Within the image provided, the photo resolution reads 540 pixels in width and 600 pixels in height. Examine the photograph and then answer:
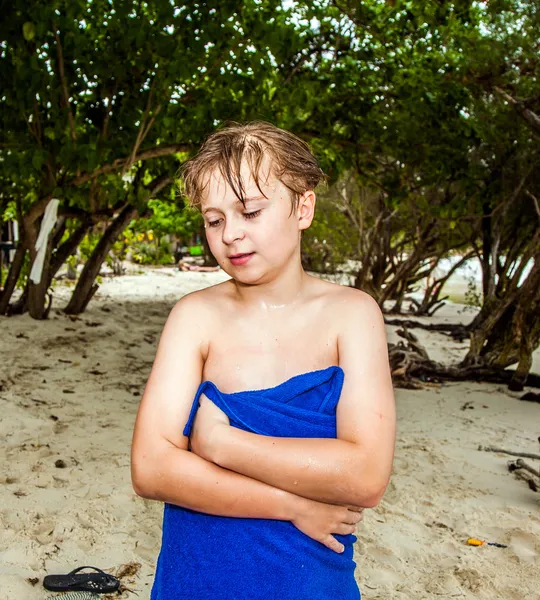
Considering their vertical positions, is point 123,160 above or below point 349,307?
above

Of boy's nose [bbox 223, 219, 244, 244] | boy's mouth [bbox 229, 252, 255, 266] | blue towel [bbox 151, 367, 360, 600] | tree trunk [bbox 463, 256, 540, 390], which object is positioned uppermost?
boy's nose [bbox 223, 219, 244, 244]

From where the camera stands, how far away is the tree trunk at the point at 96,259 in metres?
7.52

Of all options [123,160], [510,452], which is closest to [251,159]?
[510,452]

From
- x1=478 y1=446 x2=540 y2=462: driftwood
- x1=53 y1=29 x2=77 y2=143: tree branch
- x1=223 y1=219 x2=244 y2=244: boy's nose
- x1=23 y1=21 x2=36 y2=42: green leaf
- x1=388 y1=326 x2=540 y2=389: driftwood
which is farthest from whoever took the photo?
x1=388 y1=326 x2=540 y2=389: driftwood

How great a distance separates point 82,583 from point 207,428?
1.43m

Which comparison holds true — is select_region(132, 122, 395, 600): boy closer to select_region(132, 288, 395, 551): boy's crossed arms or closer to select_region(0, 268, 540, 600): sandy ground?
select_region(132, 288, 395, 551): boy's crossed arms

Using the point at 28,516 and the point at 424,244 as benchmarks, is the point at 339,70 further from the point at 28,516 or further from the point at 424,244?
the point at 28,516

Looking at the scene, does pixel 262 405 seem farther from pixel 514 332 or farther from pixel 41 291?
pixel 41 291

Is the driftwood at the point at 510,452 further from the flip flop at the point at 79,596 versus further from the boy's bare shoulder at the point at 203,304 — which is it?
the boy's bare shoulder at the point at 203,304

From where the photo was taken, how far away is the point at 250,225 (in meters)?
1.34

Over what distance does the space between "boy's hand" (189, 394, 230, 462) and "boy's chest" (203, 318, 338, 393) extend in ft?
0.25

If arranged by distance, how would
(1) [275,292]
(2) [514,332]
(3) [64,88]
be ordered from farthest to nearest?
(2) [514,332] → (3) [64,88] → (1) [275,292]

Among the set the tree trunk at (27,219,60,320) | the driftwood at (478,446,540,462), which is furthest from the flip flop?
the tree trunk at (27,219,60,320)

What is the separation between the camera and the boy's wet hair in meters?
1.34
